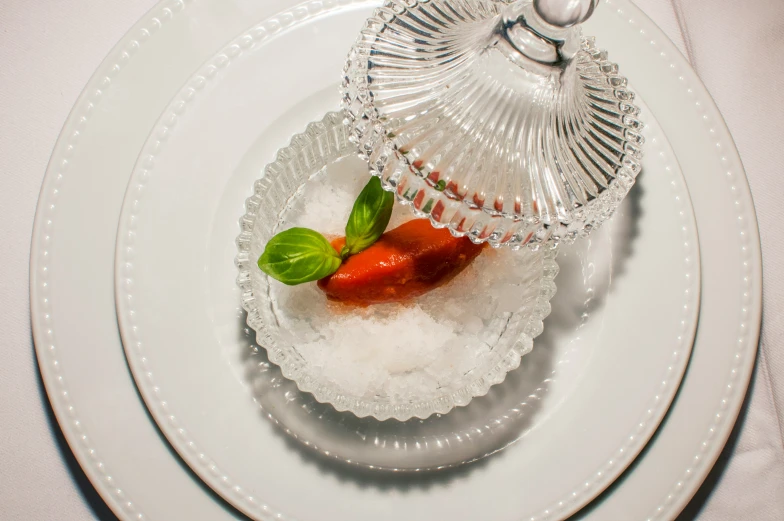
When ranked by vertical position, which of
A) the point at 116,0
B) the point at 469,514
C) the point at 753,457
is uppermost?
the point at 116,0

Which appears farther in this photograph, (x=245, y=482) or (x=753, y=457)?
(x=753, y=457)

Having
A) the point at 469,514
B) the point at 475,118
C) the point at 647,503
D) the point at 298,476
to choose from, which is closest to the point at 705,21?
the point at 475,118

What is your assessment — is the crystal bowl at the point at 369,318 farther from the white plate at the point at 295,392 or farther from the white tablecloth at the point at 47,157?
the white tablecloth at the point at 47,157

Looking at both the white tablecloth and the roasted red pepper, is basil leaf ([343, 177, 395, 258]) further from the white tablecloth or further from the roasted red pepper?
the white tablecloth

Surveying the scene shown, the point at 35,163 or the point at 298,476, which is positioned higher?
the point at 35,163

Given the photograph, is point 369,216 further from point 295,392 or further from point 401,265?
point 295,392

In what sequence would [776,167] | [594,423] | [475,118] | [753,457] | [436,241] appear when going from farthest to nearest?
[776,167] < [753,457] < [594,423] < [436,241] < [475,118]

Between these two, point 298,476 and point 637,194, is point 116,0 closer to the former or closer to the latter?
point 298,476
